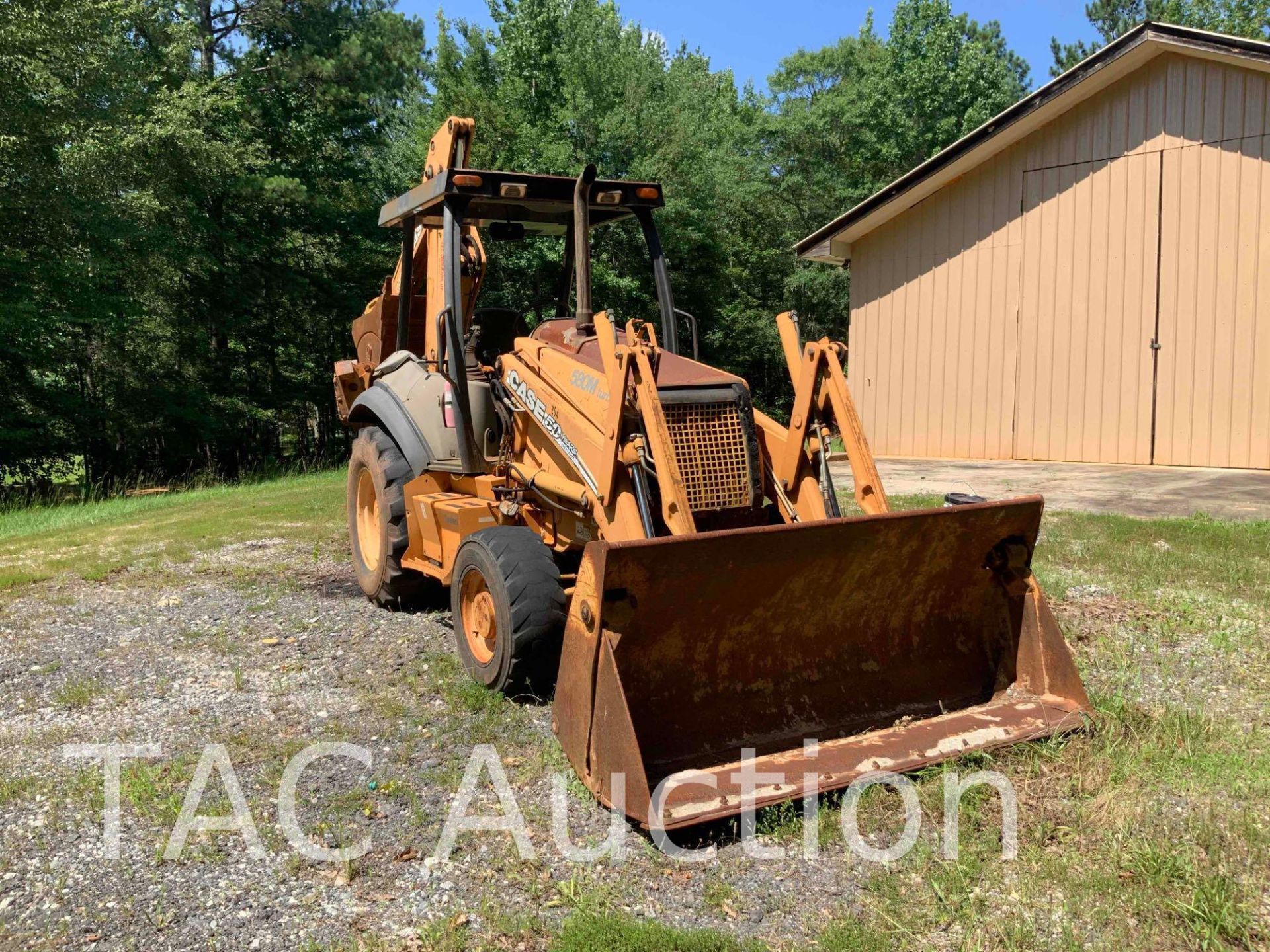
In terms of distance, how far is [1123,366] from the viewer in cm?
1219

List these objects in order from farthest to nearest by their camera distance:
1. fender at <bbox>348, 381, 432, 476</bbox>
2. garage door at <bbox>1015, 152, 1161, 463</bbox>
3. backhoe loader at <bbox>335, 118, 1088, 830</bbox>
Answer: garage door at <bbox>1015, 152, 1161, 463</bbox>
fender at <bbox>348, 381, 432, 476</bbox>
backhoe loader at <bbox>335, 118, 1088, 830</bbox>

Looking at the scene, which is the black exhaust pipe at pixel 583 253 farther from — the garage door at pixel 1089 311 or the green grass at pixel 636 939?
the garage door at pixel 1089 311

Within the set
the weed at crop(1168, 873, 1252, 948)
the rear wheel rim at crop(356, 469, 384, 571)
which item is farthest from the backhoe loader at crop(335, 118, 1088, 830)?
the rear wheel rim at crop(356, 469, 384, 571)

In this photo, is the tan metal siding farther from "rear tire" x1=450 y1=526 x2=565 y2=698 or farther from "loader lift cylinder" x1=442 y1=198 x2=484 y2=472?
"rear tire" x1=450 y1=526 x2=565 y2=698

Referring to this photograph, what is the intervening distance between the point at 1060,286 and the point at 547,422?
9821 millimetres

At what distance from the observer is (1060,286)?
1271 centimetres

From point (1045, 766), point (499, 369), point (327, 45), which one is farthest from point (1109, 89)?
point (327, 45)

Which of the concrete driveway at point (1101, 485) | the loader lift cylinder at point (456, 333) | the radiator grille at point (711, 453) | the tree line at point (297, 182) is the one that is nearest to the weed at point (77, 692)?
the loader lift cylinder at point (456, 333)

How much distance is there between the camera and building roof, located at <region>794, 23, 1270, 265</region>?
1124 centimetres

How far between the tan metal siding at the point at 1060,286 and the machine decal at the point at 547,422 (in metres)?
9.37

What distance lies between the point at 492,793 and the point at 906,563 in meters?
1.86

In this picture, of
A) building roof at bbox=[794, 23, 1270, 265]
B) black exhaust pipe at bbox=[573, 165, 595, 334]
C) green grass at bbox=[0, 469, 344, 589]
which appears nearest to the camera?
black exhaust pipe at bbox=[573, 165, 595, 334]

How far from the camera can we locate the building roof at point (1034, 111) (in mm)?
11242

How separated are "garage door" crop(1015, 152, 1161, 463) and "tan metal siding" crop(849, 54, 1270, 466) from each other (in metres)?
0.02
